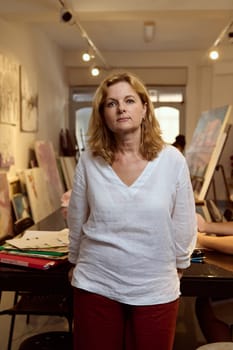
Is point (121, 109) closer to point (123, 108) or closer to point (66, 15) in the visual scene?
point (123, 108)

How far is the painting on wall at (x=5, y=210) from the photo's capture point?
389 cm

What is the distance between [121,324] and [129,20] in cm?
392

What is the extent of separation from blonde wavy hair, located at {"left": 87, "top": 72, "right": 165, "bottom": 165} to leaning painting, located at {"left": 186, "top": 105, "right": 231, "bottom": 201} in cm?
190

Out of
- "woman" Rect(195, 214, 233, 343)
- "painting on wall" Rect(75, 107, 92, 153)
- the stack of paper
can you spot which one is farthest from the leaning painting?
"painting on wall" Rect(75, 107, 92, 153)

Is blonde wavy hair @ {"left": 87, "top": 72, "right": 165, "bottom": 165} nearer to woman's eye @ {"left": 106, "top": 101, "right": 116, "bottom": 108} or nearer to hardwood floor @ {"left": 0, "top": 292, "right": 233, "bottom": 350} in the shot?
woman's eye @ {"left": 106, "top": 101, "right": 116, "bottom": 108}

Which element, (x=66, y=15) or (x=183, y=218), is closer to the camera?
(x=183, y=218)

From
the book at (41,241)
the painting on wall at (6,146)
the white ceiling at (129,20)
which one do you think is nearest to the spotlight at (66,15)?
the white ceiling at (129,20)

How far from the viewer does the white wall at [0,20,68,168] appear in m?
4.50

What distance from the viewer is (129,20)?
4715 mm

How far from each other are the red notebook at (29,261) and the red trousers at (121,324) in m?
0.26

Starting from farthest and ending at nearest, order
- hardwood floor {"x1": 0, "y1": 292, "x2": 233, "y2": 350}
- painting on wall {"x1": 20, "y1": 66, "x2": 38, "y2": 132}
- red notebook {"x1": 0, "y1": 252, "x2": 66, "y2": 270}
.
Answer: painting on wall {"x1": 20, "y1": 66, "x2": 38, "y2": 132}
hardwood floor {"x1": 0, "y1": 292, "x2": 233, "y2": 350}
red notebook {"x1": 0, "y1": 252, "x2": 66, "y2": 270}

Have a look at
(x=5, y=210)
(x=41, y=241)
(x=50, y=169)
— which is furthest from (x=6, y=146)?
(x=41, y=241)

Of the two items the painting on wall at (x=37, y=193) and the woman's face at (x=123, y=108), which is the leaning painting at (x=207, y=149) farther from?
the woman's face at (x=123, y=108)

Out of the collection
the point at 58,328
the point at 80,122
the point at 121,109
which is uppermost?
the point at 80,122
